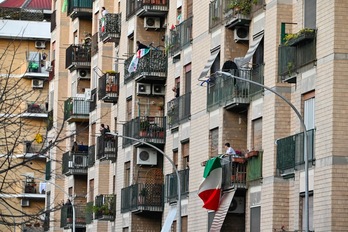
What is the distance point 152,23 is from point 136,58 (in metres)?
2.85

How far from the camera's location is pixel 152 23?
70125 millimetres

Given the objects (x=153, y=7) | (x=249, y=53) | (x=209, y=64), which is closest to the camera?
(x=249, y=53)

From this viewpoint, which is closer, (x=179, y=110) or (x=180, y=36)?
(x=179, y=110)

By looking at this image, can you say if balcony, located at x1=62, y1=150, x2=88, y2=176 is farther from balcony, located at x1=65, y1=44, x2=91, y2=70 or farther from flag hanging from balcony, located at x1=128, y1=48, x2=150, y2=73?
flag hanging from balcony, located at x1=128, y1=48, x2=150, y2=73

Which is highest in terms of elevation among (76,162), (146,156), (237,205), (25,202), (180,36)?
(180,36)

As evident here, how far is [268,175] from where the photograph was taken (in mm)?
50188

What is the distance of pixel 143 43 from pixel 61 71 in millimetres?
20325

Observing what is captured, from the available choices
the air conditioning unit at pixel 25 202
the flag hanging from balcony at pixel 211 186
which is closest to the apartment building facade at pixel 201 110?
the flag hanging from balcony at pixel 211 186

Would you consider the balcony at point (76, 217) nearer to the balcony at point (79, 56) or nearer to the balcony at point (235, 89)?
the balcony at point (79, 56)

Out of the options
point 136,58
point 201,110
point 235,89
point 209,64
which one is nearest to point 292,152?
point 235,89

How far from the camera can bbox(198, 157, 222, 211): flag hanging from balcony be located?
178 ft

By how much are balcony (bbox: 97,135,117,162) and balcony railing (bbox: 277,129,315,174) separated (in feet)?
90.2

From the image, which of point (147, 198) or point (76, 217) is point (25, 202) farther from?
point (147, 198)

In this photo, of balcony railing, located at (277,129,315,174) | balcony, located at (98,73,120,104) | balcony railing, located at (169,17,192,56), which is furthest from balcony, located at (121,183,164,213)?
balcony railing, located at (277,129,315,174)
